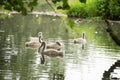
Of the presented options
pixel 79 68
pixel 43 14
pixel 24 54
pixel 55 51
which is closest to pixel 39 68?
pixel 79 68

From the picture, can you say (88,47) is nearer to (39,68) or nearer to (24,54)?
(24,54)

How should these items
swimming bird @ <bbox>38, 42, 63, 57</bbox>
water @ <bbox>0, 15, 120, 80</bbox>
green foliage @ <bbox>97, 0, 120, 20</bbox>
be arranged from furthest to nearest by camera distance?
1. green foliage @ <bbox>97, 0, 120, 20</bbox>
2. swimming bird @ <bbox>38, 42, 63, 57</bbox>
3. water @ <bbox>0, 15, 120, 80</bbox>

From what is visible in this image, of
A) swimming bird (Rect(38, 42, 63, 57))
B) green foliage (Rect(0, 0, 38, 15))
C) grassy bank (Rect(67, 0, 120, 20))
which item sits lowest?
grassy bank (Rect(67, 0, 120, 20))

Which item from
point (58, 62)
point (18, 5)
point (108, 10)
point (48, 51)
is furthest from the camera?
point (108, 10)

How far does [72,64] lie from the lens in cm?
1476

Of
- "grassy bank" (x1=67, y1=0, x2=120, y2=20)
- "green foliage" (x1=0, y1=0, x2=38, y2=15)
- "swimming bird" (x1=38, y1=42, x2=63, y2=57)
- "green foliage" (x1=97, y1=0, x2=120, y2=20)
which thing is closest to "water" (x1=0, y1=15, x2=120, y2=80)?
"swimming bird" (x1=38, y1=42, x2=63, y2=57)

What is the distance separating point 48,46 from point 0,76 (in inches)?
311

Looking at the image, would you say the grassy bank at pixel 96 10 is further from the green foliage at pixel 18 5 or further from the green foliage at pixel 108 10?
the green foliage at pixel 18 5

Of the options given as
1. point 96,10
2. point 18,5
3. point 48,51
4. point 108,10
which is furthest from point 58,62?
point 96,10

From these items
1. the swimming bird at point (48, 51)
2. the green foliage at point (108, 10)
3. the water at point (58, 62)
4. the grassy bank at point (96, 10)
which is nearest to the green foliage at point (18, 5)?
the water at point (58, 62)

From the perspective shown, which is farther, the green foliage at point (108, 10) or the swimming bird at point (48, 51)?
the green foliage at point (108, 10)

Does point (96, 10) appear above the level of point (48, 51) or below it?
below

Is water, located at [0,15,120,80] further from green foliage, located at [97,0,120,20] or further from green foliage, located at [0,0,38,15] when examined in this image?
green foliage, located at [97,0,120,20]

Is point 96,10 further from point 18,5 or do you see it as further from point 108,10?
point 18,5
